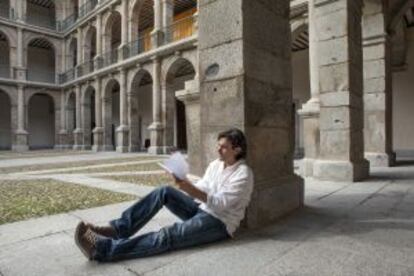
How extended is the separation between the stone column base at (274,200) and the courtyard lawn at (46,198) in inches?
86.7

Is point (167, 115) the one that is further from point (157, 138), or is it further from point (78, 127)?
point (78, 127)

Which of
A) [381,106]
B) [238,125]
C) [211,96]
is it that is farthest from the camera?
[381,106]

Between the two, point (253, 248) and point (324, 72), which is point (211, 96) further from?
point (324, 72)

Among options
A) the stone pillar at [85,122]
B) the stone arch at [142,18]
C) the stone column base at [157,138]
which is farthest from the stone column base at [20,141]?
the stone column base at [157,138]

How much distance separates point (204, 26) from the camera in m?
3.28

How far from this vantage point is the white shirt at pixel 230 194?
2.31 m

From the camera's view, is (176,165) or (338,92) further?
(338,92)

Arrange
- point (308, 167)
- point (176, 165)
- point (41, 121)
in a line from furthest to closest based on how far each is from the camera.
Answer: point (41, 121), point (308, 167), point (176, 165)

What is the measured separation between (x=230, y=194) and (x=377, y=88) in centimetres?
705

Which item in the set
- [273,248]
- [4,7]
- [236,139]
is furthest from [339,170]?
[4,7]

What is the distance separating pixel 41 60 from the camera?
28.1 meters

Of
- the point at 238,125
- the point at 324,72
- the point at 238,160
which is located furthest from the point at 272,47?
the point at 324,72

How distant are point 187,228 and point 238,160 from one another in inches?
24.2

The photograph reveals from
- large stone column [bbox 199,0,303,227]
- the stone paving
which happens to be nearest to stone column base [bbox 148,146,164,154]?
the stone paving
